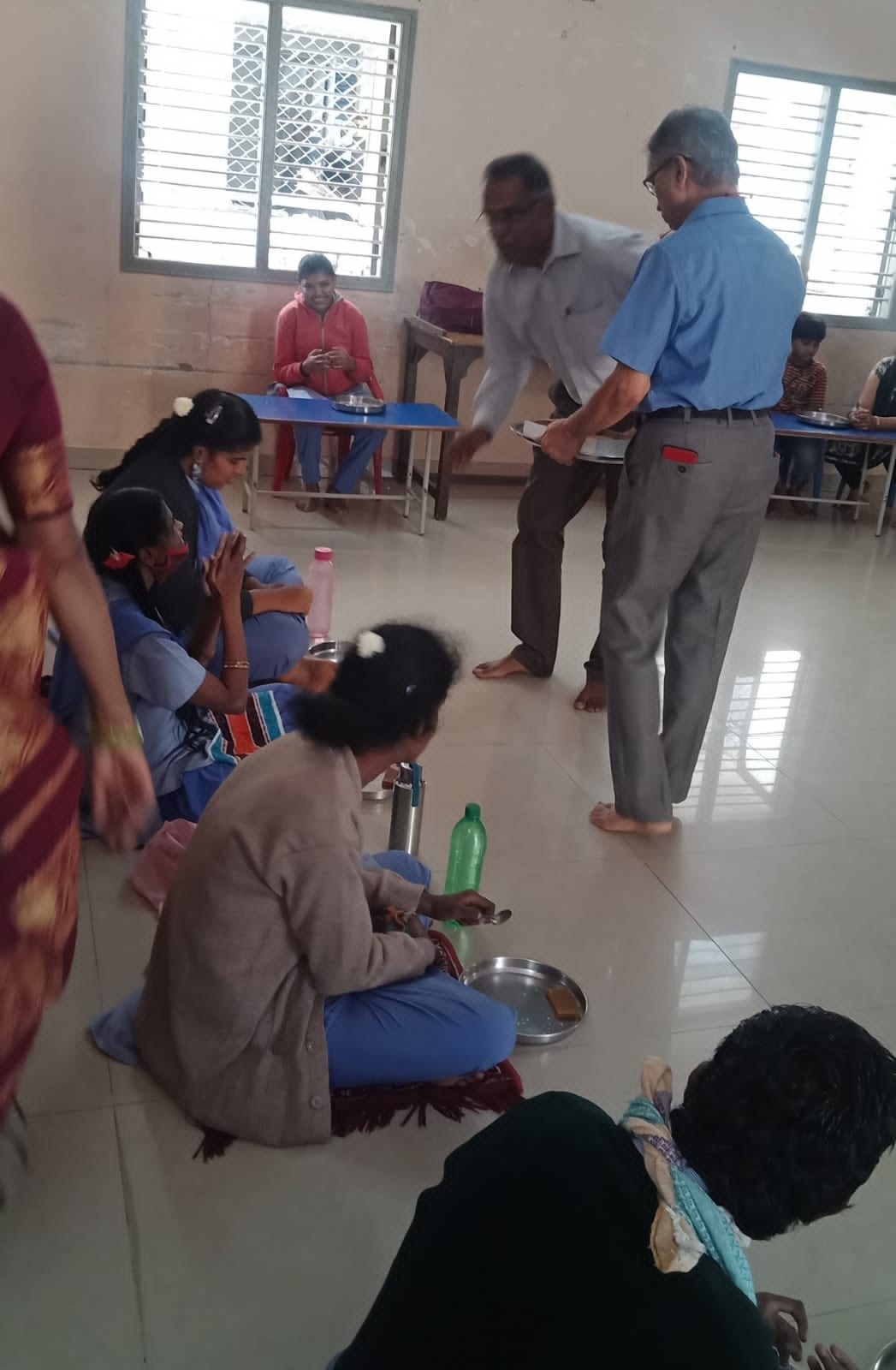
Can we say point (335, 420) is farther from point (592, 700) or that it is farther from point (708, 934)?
point (708, 934)

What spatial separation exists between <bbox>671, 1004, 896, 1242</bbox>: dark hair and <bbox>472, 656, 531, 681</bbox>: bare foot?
9.77 feet

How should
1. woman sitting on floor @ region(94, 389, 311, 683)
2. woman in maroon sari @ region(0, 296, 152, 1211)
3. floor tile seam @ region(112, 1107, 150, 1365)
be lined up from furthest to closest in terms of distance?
woman sitting on floor @ region(94, 389, 311, 683) → floor tile seam @ region(112, 1107, 150, 1365) → woman in maroon sari @ region(0, 296, 152, 1211)

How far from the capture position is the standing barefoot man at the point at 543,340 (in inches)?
137

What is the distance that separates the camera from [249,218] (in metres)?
6.09

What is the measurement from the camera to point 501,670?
4.07 metres

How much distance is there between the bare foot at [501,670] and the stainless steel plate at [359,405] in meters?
1.84

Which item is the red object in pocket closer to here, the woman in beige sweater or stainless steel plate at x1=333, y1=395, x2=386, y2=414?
the woman in beige sweater

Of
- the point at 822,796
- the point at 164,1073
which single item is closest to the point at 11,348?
the point at 164,1073

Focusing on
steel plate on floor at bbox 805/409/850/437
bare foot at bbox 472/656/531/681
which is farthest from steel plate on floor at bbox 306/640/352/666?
steel plate on floor at bbox 805/409/850/437

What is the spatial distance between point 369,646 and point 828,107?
6.21 metres

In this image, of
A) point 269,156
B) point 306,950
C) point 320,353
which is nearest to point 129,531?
point 306,950

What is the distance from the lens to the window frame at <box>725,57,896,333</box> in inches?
→ 256

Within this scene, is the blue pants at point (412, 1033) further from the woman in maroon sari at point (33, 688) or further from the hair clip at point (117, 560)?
the hair clip at point (117, 560)

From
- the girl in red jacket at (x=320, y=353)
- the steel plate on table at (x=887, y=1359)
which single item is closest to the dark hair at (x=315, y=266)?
the girl in red jacket at (x=320, y=353)
